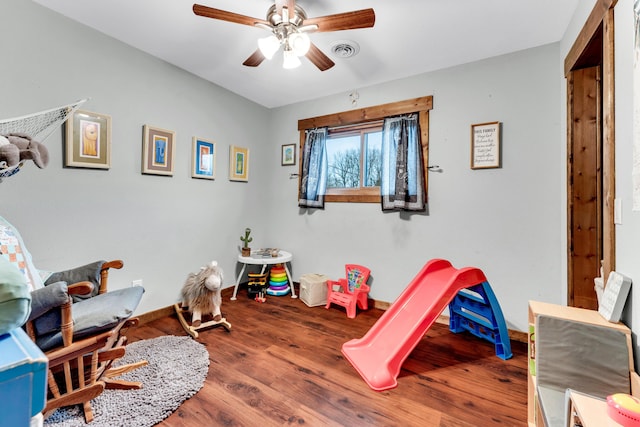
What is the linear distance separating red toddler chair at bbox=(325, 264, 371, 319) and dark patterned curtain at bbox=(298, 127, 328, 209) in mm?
869

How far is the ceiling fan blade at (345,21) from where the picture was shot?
1.56 meters

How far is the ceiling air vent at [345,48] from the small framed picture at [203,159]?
1596mm

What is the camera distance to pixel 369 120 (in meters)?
3.11

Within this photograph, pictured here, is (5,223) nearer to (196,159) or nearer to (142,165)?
(142,165)

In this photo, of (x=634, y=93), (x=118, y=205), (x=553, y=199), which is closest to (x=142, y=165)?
(x=118, y=205)

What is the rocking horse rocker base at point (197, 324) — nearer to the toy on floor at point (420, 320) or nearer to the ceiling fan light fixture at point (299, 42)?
the toy on floor at point (420, 320)

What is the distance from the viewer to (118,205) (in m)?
2.35

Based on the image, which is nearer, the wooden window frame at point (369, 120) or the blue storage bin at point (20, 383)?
the blue storage bin at point (20, 383)

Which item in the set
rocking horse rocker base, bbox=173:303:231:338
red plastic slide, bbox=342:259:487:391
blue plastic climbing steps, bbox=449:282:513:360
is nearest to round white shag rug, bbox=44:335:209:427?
rocking horse rocker base, bbox=173:303:231:338

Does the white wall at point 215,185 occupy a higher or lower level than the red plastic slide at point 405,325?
higher

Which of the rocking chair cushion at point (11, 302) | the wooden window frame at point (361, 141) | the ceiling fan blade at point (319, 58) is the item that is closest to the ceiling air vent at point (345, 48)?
the ceiling fan blade at point (319, 58)

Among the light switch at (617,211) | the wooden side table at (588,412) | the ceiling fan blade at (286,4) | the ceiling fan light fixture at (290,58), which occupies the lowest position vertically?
the wooden side table at (588,412)

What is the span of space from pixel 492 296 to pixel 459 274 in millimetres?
363

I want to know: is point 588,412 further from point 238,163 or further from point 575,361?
point 238,163
